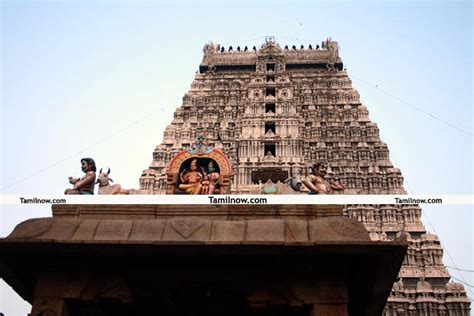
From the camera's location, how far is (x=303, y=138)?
5297cm

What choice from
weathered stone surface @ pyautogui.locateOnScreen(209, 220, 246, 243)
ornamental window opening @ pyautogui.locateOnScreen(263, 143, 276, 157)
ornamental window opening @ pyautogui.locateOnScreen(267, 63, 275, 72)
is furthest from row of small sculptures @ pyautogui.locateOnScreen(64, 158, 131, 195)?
ornamental window opening @ pyautogui.locateOnScreen(267, 63, 275, 72)

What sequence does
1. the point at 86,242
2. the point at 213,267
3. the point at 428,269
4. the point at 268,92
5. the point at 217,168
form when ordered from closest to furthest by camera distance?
the point at 86,242 < the point at 213,267 < the point at 217,168 < the point at 428,269 < the point at 268,92

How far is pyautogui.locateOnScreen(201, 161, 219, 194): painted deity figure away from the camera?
14.0 metres

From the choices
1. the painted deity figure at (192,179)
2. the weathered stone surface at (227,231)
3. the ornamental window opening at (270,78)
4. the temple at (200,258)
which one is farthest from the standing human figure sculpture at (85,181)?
the ornamental window opening at (270,78)

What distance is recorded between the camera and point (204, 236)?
11.5m

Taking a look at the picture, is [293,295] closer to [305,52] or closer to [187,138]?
[187,138]

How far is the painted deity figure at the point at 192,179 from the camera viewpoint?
1405 centimetres

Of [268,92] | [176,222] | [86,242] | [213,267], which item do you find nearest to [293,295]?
[213,267]

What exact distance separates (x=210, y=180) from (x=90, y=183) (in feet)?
9.43

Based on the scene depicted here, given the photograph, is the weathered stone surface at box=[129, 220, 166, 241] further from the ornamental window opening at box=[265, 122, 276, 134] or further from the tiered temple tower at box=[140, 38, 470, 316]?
the ornamental window opening at box=[265, 122, 276, 134]

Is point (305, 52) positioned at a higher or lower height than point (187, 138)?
higher

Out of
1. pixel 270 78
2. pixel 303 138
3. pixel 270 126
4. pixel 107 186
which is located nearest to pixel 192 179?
pixel 107 186

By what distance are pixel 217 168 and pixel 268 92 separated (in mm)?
44571

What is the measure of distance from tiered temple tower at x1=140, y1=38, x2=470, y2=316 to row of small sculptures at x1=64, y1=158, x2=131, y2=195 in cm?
2914
